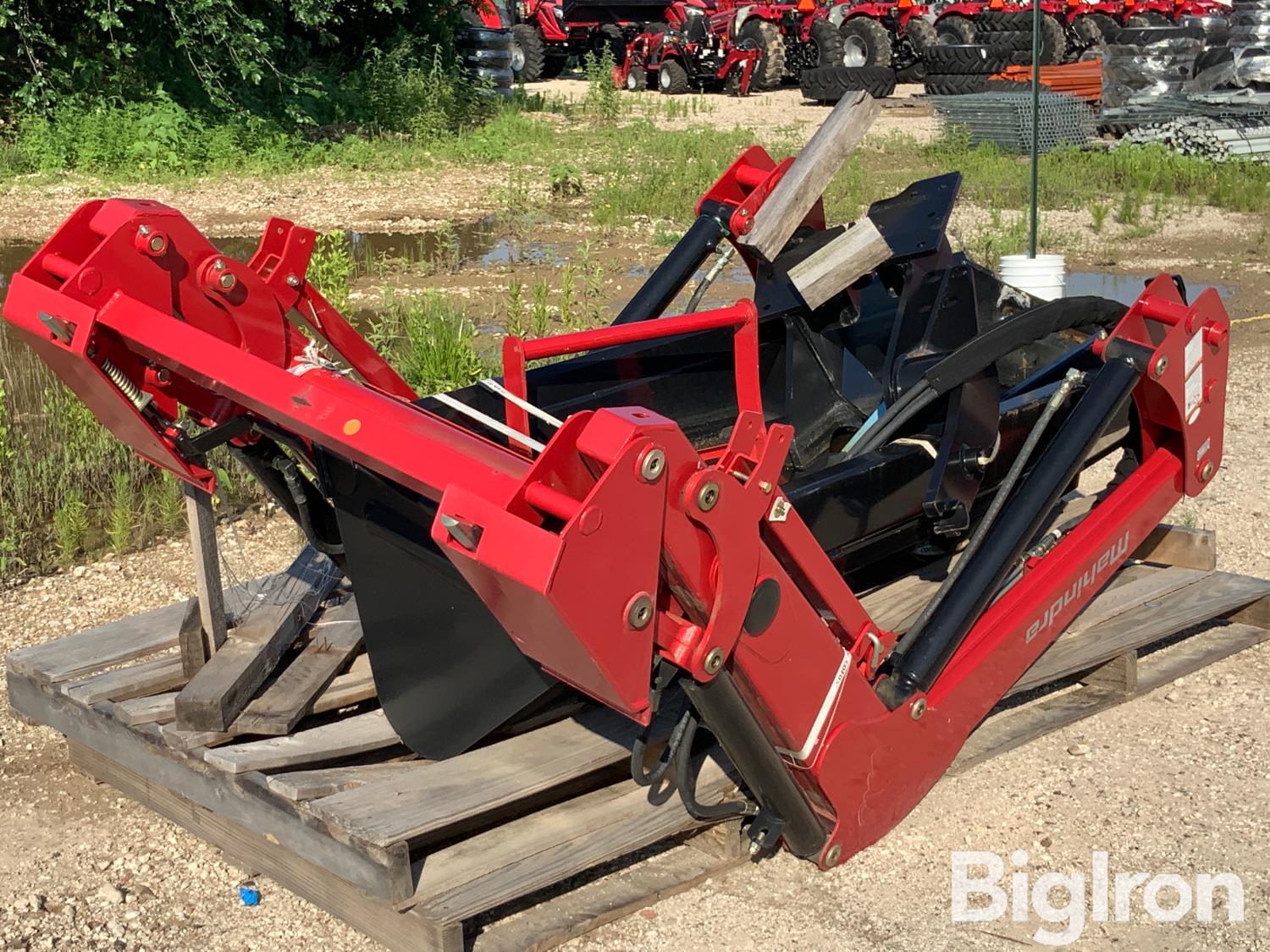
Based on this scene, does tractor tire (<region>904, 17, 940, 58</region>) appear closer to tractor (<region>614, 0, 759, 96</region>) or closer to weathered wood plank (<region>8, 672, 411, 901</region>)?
tractor (<region>614, 0, 759, 96</region>)

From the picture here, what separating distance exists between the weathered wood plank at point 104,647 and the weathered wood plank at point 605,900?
1332mm

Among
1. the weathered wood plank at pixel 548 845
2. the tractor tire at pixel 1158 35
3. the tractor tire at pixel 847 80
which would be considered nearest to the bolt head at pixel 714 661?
the weathered wood plank at pixel 548 845

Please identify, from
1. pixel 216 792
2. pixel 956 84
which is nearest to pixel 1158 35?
pixel 956 84

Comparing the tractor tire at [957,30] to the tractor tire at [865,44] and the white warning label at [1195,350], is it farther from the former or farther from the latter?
the white warning label at [1195,350]

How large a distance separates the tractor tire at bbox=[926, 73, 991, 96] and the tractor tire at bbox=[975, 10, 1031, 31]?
1.35 m

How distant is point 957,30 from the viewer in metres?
23.2

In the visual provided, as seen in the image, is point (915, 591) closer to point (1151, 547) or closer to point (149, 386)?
point (1151, 547)

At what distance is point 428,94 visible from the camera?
15719mm

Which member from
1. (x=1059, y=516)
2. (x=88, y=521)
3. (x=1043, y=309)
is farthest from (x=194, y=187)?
(x=1043, y=309)

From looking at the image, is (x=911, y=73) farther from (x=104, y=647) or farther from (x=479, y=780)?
(x=479, y=780)

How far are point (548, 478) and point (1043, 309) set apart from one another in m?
1.58

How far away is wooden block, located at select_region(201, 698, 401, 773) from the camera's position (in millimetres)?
3324

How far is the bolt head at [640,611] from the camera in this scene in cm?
261

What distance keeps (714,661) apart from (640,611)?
0.28 meters
